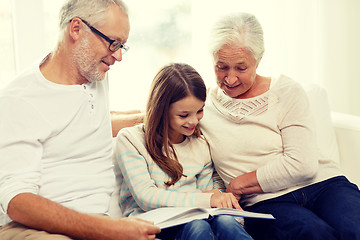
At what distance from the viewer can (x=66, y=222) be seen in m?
1.44

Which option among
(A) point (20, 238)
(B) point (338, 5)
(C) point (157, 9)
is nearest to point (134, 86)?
(C) point (157, 9)

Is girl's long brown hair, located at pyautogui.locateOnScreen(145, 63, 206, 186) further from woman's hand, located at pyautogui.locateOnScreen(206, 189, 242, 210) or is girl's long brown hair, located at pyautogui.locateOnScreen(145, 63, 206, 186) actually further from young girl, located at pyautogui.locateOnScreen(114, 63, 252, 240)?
woman's hand, located at pyautogui.locateOnScreen(206, 189, 242, 210)

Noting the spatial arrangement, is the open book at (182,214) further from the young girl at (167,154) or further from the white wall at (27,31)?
the white wall at (27,31)

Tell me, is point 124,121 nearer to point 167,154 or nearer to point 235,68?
point 167,154

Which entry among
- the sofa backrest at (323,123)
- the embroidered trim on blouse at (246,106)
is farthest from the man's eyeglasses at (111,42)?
the sofa backrest at (323,123)

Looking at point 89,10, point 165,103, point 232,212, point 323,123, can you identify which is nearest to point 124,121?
point 165,103

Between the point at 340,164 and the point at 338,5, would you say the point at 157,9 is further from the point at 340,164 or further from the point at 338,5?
the point at 340,164

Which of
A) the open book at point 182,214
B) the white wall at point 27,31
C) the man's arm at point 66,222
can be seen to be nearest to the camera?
the man's arm at point 66,222

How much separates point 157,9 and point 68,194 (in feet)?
6.73

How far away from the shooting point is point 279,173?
181cm

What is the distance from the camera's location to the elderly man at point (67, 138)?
1.44m

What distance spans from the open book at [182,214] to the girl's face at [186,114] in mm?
317

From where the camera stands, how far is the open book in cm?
155

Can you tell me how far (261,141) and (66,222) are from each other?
0.81 m
